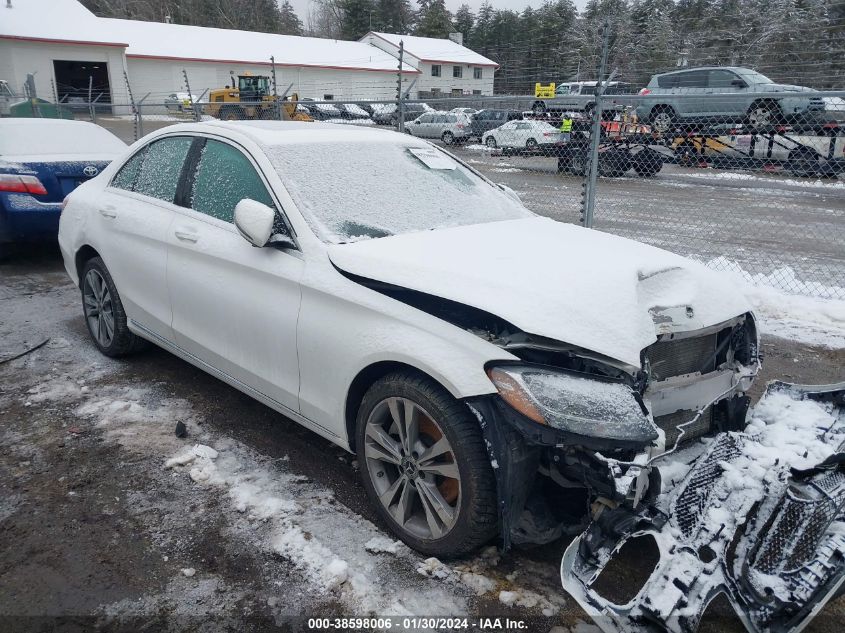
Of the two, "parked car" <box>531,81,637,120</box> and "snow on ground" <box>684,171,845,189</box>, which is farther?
"snow on ground" <box>684,171,845,189</box>

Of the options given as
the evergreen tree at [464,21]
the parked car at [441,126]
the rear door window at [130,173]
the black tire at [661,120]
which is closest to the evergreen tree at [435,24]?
the evergreen tree at [464,21]

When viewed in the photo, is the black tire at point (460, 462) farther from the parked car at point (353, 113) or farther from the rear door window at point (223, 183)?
the parked car at point (353, 113)

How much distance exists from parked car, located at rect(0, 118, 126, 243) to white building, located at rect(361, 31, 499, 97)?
4897 centimetres

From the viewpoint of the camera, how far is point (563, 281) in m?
2.58

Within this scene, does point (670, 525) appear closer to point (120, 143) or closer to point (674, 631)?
point (674, 631)

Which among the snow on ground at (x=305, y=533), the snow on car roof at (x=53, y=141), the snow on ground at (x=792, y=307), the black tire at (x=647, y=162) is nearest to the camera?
the snow on ground at (x=305, y=533)

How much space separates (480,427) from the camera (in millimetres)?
2365

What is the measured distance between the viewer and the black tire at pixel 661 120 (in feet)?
26.1

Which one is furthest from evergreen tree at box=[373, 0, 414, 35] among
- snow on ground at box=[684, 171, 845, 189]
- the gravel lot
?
the gravel lot

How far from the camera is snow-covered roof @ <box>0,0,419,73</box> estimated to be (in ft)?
127

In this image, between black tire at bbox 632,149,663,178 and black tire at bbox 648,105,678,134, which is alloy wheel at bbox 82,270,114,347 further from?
black tire at bbox 632,149,663,178

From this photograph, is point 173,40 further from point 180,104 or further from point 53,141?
point 53,141

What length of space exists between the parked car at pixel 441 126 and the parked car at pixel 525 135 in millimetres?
5564

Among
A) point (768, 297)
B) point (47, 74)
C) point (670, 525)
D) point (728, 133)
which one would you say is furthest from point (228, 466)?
point (47, 74)
